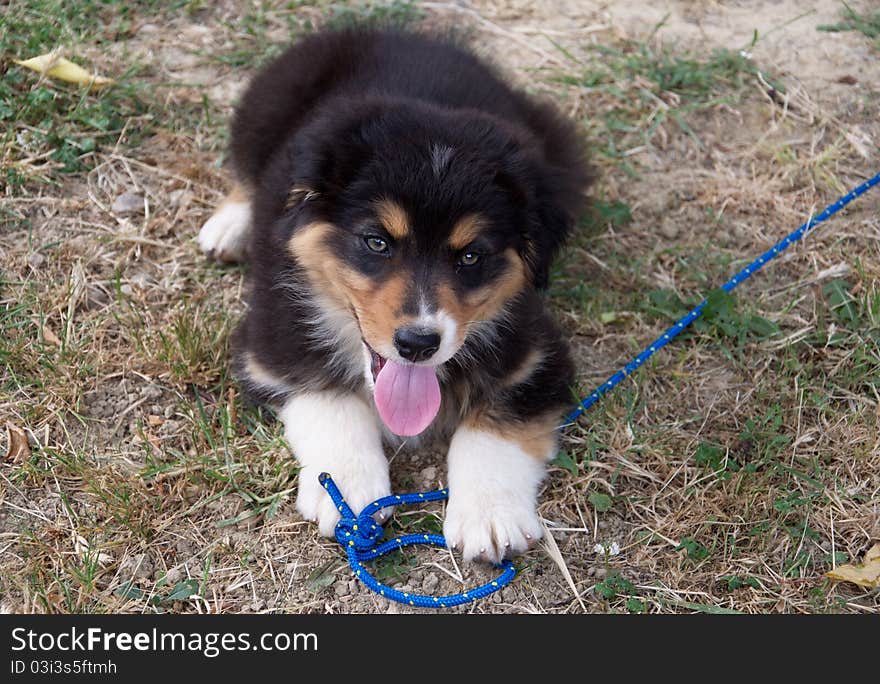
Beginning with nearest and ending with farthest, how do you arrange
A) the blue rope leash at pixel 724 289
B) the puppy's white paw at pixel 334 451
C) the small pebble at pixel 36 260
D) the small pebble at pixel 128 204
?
the puppy's white paw at pixel 334 451 < the blue rope leash at pixel 724 289 < the small pebble at pixel 36 260 < the small pebble at pixel 128 204

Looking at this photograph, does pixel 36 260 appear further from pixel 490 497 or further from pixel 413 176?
pixel 490 497

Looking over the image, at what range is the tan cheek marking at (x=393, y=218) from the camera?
2844 mm

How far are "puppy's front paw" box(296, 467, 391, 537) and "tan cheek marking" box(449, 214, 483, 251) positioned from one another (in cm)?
78

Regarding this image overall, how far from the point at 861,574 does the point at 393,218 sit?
1.72 metres

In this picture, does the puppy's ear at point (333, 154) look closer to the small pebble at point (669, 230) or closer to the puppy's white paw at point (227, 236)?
the puppy's white paw at point (227, 236)

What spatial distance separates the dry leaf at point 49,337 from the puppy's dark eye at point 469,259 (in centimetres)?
160

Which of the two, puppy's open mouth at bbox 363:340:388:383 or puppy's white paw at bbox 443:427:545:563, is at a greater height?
puppy's open mouth at bbox 363:340:388:383

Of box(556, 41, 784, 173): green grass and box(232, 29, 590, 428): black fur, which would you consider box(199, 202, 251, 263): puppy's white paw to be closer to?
box(232, 29, 590, 428): black fur

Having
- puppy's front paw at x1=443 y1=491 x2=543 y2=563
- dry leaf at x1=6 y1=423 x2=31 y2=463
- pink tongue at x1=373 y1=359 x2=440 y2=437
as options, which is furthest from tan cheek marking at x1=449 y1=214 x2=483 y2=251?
dry leaf at x1=6 y1=423 x2=31 y2=463

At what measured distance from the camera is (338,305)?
3156 mm

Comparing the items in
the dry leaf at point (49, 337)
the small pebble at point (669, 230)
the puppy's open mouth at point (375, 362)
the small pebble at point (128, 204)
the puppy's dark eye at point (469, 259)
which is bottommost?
the dry leaf at point (49, 337)

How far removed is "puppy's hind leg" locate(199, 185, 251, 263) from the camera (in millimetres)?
3982

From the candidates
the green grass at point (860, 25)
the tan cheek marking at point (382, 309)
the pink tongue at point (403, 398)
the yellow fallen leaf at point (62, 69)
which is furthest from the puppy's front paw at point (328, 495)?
the green grass at point (860, 25)

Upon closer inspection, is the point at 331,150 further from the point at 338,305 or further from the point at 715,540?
the point at 715,540
